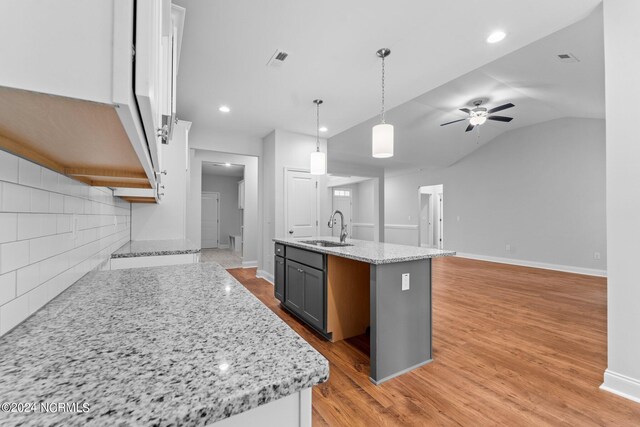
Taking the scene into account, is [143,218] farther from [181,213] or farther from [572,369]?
[572,369]

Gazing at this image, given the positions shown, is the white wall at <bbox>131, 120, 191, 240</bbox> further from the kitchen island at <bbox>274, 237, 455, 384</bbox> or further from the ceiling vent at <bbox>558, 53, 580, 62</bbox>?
the ceiling vent at <bbox>558, 53, 580, 62</bbox>

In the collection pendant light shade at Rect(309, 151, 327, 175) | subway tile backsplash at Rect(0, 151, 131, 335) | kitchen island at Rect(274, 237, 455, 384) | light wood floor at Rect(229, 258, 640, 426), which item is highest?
pendant light shade at Rect(309, 151, 327, 175)

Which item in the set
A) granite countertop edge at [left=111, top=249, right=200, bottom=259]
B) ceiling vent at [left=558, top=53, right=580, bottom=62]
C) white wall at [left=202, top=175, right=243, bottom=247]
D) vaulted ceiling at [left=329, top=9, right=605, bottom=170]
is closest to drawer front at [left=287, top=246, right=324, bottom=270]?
granite countertop edge at [left=111, top=249, right=200, bottom=259]

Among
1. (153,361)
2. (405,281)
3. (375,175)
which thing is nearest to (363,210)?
(375,175)

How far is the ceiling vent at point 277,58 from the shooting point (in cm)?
251

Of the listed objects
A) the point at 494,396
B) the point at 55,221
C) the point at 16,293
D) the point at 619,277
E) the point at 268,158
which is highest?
the point at 268,158

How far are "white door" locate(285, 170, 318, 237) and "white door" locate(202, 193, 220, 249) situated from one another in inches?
215

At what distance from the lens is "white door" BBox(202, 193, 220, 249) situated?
9203 millimetres

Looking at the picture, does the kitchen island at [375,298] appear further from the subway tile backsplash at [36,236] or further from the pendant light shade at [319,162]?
the subway tile backsplash at [36,236]

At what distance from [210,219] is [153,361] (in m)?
9.40

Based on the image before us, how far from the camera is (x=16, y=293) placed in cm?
67

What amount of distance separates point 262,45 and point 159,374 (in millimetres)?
2641

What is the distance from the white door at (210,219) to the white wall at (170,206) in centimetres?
636

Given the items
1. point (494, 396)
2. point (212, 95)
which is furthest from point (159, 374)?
point (212, 95)
